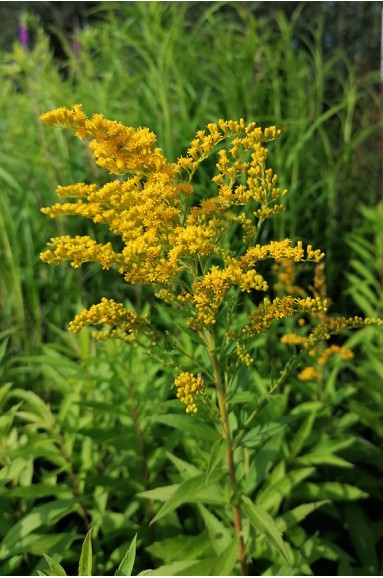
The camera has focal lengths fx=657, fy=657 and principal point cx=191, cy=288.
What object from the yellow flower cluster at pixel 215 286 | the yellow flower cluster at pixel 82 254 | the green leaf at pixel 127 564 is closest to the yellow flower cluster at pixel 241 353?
the yellow flower cluster at pixel 215 286

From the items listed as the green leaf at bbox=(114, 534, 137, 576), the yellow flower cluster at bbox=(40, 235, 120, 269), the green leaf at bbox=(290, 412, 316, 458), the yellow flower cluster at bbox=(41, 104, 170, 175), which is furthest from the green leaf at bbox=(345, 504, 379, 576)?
the yellow flower cluster at bbox=(41, 104, 170, 175)

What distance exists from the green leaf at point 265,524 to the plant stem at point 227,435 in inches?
1.8

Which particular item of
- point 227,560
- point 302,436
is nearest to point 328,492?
point 302,436

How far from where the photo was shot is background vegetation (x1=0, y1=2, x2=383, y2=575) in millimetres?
1907

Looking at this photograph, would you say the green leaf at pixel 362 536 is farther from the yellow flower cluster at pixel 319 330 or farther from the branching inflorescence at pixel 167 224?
the branching inflorescence at pixel 167 224

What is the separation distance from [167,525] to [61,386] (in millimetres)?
642

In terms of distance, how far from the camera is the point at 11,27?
1512cm

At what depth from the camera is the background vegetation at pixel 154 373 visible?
191cm

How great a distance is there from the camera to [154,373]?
7.29 ft

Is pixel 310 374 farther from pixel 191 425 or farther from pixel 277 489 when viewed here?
pixel 191 425

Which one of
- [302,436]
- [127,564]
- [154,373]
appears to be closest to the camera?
[127,564]

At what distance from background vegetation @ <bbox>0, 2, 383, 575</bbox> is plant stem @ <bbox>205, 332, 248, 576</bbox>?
11cm

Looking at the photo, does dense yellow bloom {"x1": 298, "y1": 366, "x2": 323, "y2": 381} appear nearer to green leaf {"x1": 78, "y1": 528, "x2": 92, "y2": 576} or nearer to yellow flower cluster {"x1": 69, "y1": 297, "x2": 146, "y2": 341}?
yellow flower cluster {"x1": 69, "y1": 297, "x2": 146, "y2": 341}

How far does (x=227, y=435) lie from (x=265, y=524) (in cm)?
22
